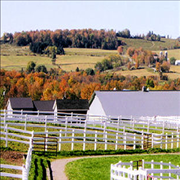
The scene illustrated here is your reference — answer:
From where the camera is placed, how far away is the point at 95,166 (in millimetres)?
25781

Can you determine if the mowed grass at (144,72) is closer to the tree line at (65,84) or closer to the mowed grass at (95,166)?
the tree line at (65,84)

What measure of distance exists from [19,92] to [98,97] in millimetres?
81569

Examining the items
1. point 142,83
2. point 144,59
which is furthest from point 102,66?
point 142,83

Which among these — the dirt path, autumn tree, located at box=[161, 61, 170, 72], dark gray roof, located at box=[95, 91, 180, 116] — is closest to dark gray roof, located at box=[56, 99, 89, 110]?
dark gray roof, located at box=[95, 91, 180, 116]

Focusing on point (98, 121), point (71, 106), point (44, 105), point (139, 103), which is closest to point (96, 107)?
point (139, 103)

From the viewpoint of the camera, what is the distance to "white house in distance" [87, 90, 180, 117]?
59.6 metres

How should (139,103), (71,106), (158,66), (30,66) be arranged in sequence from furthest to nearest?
(30,66) < (158,66) < (71,106) < (139,103)

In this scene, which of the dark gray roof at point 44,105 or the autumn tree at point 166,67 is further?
the autumn tree at point 166,67

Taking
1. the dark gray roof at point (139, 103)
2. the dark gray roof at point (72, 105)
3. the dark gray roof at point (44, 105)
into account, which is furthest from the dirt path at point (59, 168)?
the dark gray roof at point (44, 105)

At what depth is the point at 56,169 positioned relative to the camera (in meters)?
24.8

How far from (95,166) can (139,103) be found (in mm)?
36422

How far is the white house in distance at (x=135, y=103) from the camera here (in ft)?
196

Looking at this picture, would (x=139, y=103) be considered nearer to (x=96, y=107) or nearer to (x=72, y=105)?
(x=96, y=107)

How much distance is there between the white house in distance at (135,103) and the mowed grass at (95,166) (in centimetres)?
2793
